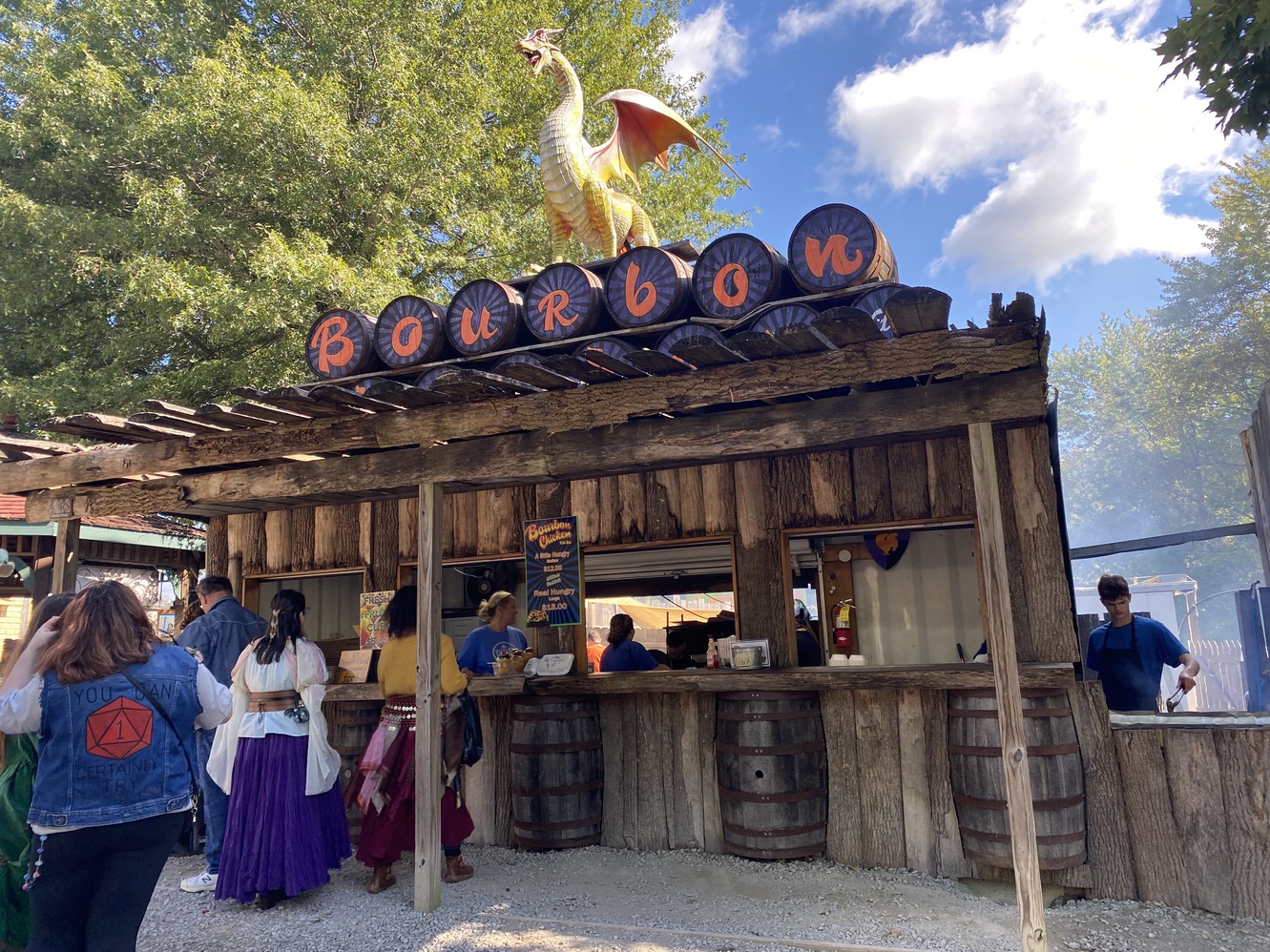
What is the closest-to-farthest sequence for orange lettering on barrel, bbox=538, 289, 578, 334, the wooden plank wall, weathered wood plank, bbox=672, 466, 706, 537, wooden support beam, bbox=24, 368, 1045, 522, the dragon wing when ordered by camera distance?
wooden support beam, bbox=24, 368, 1045, 522 < the wooden plank wall < weathered wood plank, bbox=672, 466, 706, 537 < orange lettering on barrel, bbox=538, 289, 578, 334 < the dragon wing

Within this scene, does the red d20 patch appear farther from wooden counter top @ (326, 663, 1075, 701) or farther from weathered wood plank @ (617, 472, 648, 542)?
weathered wood plank @ (617, 472, 648, 542)

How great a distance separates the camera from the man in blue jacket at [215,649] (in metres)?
5.05

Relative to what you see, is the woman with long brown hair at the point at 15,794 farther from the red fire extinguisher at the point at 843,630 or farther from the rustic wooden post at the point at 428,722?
the red fire extinguisher at the point at 843,630

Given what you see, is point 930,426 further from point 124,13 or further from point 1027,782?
point 124,13

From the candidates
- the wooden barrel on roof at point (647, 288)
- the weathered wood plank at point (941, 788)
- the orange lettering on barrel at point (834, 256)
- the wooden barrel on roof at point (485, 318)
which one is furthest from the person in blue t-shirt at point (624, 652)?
the orange lettering on barrel at point (834, 256)

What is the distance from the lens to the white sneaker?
16.5 feet

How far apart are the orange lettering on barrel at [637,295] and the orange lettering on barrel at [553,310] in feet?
1.59

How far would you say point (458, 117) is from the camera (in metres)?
14.5

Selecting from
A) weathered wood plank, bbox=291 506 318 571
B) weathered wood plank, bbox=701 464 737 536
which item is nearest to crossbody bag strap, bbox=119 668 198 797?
weathered wood plank, bbox=701 464 737 536

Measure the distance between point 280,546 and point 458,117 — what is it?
9.91m

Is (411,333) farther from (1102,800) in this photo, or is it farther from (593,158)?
(1102,800)

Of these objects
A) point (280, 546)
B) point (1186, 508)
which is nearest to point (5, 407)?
point (280, 546)

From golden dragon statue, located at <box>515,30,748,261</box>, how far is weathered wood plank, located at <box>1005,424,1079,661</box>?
400 centimetres

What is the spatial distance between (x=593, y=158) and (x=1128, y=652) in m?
5.78
